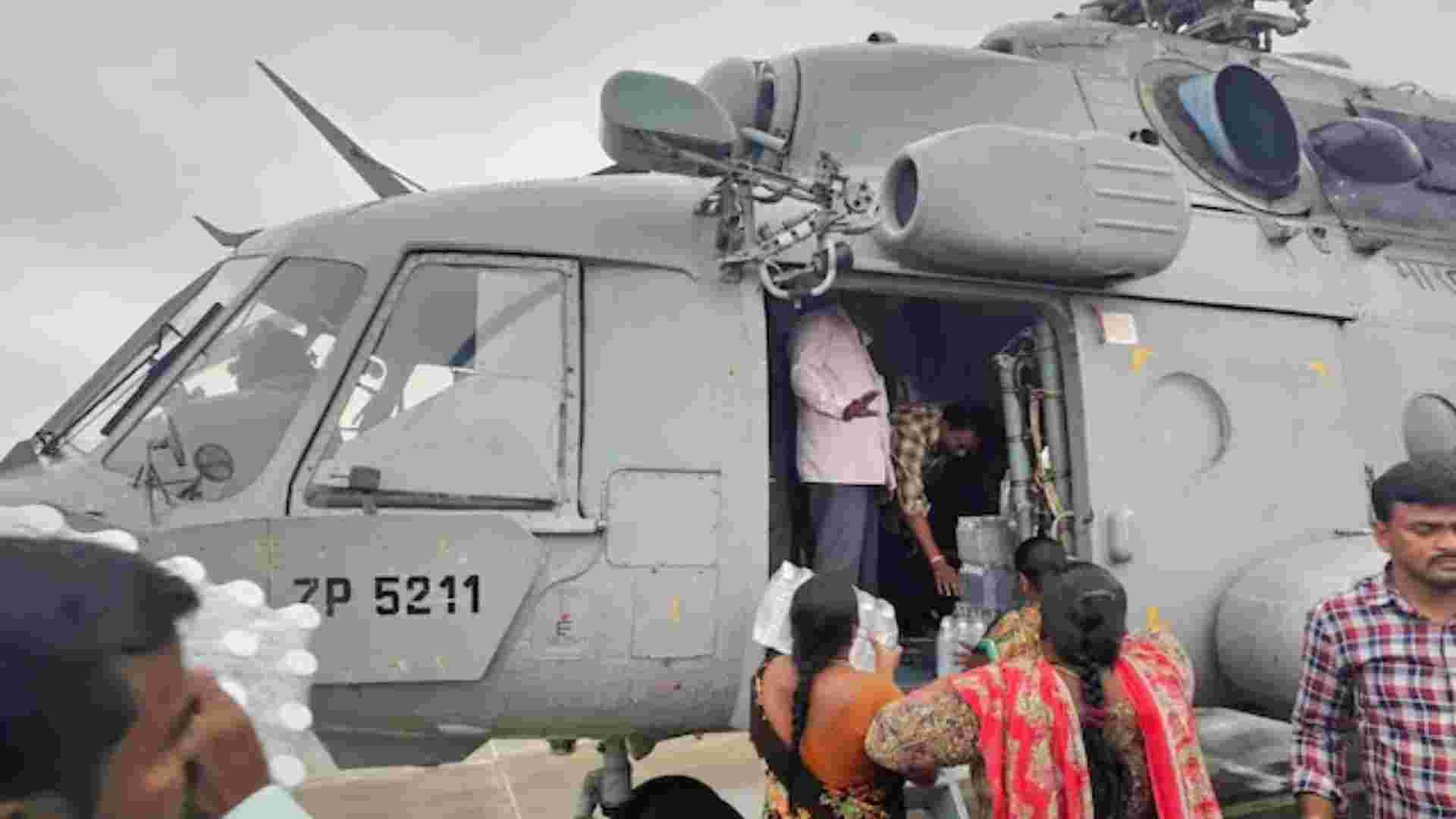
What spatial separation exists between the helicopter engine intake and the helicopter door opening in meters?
0.49

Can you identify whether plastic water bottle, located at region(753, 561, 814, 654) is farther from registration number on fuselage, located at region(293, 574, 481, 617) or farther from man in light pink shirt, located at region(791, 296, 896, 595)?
registration number on fuselage, located at region(293, 574, 481, 617)

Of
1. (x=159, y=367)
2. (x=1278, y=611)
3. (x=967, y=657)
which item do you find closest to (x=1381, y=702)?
(x=1278, y=611)

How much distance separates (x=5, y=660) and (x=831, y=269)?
3128 millimetres

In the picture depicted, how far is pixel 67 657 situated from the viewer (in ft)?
2.40

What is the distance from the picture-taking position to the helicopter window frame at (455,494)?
3.52 m

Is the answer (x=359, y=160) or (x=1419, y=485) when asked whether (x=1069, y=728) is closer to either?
(x=1419, y=485)

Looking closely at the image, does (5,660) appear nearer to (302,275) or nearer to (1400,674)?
(1400,674)

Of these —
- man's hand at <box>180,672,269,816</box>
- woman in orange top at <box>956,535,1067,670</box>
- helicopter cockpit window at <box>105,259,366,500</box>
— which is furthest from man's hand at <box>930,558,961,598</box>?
man's hand at <box>180,672,269,816</box>

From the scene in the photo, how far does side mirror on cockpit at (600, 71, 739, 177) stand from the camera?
3.56m

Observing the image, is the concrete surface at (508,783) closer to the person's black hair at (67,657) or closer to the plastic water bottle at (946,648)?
the plastic water bottle at (946,648)

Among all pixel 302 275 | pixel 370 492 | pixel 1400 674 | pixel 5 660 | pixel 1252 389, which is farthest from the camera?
pixel 1252 389

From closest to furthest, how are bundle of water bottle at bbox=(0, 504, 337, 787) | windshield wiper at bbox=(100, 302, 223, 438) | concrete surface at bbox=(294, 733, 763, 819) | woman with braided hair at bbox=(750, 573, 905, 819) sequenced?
1. bundle of water bottle at bbox=(0, 504, 337, 787)
2. woman with braided hair at bbox=(750, 573, 905, 819)
3. windshield wiper at bbox=(100, 302, 223, 438)
4. concrete surface at bbox=(294, 733, 763, 819)

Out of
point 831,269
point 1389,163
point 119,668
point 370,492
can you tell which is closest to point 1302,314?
point 1389,163

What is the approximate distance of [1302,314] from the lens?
481 centimetres
